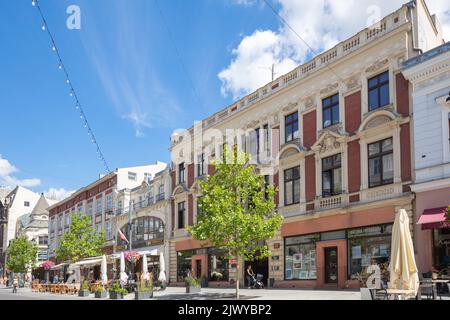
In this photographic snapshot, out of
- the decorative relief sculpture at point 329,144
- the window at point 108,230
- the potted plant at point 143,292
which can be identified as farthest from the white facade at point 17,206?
the decorative relief sculpture at point 329,144

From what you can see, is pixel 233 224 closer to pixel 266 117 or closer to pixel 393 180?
pixel 393 180

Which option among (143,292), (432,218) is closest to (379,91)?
(432,218)

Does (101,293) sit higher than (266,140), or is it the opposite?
(266,140)

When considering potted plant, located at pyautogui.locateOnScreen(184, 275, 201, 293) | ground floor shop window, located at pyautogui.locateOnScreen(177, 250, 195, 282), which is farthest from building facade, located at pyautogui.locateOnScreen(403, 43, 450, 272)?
ground floor shop window, located at pyautogui.locateOnScreen(177, 250, 195, 282)

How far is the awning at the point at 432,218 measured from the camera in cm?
2184

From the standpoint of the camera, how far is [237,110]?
1431 inches

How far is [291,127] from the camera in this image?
3191cm

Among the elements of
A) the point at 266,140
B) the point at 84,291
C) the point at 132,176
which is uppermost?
the point at 132,176

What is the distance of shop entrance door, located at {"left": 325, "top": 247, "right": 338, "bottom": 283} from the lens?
2770cm

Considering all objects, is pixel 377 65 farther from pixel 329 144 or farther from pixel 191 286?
pixel 191 286

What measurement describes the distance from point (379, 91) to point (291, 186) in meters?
7.61

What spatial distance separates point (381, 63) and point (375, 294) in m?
13.7

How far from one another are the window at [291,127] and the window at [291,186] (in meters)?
1.86
